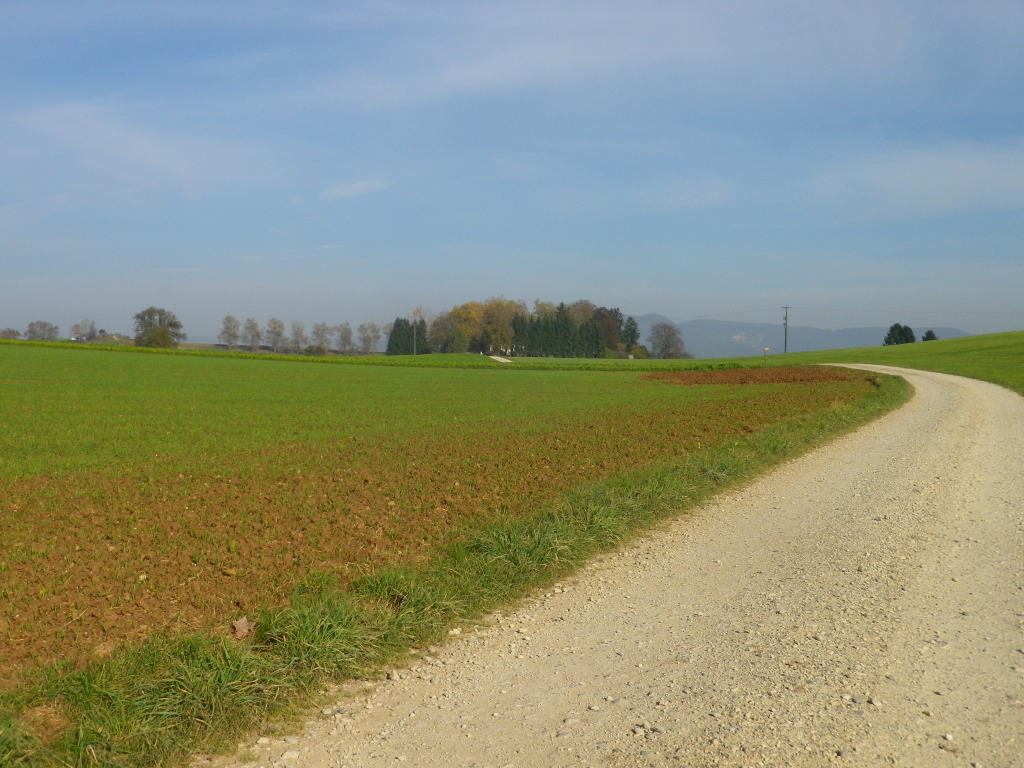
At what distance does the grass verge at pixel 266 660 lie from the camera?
4.29 m

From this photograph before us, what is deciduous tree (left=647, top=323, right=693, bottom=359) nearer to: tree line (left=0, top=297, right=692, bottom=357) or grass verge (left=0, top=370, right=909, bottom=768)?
tree line (left=0, top=297, right=692, bottom=357)

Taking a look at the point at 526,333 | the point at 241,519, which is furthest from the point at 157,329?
the point at 241,519

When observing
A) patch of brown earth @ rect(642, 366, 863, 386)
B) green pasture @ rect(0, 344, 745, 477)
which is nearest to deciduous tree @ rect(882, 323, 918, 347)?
Result: patch of brown earth @ rect(642, 366, 863, 386)

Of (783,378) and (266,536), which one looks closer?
(266,536)

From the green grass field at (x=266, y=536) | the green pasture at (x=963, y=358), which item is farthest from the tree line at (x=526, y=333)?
the green grass field at (x=266, y=536)

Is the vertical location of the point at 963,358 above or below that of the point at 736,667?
above

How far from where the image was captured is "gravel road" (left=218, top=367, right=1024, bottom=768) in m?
4.26

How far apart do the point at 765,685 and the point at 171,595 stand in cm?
512

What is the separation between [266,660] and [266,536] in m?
3.89

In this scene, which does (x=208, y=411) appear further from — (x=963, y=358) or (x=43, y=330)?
(x=43, y=330)

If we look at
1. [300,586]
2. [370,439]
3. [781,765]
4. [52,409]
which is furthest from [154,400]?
[781,765]

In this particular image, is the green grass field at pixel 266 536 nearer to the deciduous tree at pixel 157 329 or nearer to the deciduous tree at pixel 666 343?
the deciduous tree at pixel 157 329

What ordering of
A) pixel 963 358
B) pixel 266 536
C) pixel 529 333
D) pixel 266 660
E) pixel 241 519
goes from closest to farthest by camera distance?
pixel 266 660, pixel 266 536, pixel 241 519, pixel 963 358, pixel 529 333

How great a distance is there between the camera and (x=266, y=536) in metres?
8.93
